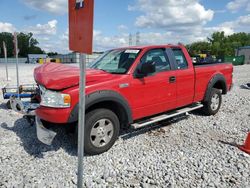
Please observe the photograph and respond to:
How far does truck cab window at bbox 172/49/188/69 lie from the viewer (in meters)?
5.42

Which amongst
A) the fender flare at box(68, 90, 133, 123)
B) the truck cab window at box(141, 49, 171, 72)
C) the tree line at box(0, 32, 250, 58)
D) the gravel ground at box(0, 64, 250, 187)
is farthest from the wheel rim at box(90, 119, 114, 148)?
the tree line at box(0, 32, 250, 58)

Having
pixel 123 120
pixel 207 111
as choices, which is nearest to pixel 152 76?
pixel 123 120

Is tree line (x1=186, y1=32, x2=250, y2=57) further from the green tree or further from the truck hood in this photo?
the truck hood

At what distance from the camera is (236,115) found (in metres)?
6.50

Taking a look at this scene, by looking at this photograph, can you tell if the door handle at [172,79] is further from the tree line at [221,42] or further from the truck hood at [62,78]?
the tree line at [221,42]

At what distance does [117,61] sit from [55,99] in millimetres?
1645

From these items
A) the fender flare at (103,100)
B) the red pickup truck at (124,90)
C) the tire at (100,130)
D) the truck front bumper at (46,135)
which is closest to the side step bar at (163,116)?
the red pickup truck at (124,90)

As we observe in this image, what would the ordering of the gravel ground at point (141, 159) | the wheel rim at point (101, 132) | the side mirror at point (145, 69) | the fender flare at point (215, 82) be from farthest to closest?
1. the fender flare at point (215, 82)
2. the side mirror at point (145, 69)
3. the wheel rim at point (101, 132)
4. the gravel ground at point (141, 159)

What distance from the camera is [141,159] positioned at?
13.0 ft

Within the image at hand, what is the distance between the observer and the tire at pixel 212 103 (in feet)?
20.5

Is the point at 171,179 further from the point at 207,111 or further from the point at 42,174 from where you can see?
the point at 207,111

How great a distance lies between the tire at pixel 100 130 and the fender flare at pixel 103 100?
0.66 ft

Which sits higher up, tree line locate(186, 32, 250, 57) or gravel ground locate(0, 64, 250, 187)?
tree line locate(186, 32, 250, 57)

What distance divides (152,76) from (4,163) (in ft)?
9.98
